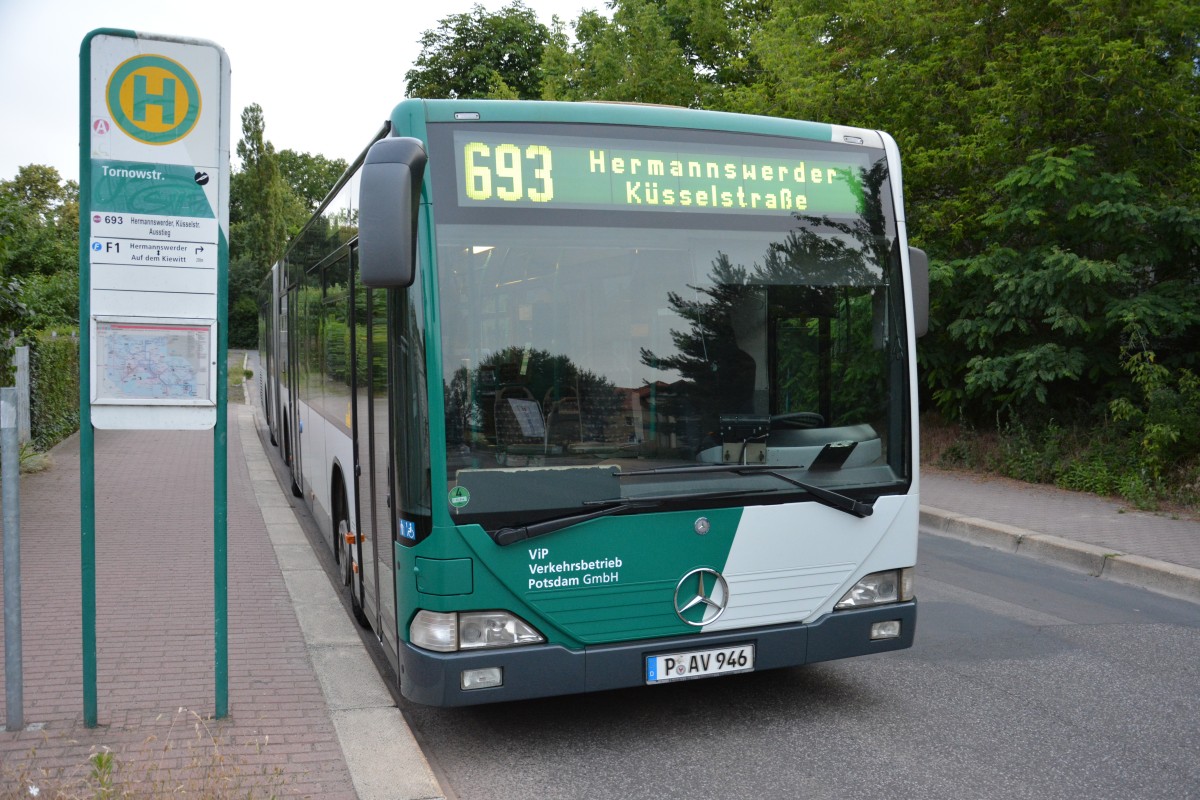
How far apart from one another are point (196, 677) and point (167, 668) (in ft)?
0.82

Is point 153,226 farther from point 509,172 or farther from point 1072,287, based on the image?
point 1072,287

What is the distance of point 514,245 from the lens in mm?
4441

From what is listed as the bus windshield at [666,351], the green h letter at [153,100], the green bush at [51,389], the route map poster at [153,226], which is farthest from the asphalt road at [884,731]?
the green bush at [51,389]

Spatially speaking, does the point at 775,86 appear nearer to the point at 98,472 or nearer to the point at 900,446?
the point at 98,472

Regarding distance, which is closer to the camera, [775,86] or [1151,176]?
[1151,176]

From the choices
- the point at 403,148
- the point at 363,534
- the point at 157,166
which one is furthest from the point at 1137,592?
the point at 157,166

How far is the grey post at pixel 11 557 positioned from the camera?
4422mm

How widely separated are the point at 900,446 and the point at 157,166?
11.8 feet

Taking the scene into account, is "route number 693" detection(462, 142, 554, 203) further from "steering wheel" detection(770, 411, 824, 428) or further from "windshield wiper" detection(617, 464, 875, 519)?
"steering wheel" detection(770, 411, 824, 428)

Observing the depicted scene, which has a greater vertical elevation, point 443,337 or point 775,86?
point 775,86

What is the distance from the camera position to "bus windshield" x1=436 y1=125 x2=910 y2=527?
14.3ft

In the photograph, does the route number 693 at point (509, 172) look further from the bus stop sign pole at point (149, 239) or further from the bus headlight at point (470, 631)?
the bus headlight at point (470, 631)

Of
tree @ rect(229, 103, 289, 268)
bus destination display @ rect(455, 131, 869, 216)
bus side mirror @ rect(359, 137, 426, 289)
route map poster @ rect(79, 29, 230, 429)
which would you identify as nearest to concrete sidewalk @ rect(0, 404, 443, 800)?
route map poster @ rect(79, 29, 230, 429)

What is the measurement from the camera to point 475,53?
42.5m
